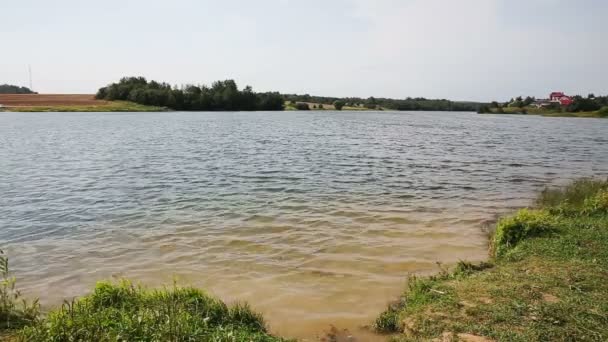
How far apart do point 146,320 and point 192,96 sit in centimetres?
13725

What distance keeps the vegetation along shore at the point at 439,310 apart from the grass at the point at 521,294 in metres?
0.01

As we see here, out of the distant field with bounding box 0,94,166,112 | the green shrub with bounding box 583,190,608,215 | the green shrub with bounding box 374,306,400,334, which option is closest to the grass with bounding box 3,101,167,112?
the distant field with bounding box 0,94,166,112

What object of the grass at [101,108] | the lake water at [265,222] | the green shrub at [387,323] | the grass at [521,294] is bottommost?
the lake water at [265,222]

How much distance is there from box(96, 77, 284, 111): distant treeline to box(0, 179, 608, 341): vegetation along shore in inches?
5072

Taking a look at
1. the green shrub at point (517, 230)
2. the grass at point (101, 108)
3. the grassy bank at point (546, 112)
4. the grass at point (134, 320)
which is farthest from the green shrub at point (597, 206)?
the grassy bank at point (546, 112)

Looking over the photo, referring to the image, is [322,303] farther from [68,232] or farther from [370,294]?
[68,232]

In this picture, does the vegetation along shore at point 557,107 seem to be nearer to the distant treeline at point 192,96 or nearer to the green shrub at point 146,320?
the distant treeline at point 192,96

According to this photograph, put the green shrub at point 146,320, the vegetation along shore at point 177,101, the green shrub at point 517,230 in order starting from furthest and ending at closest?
the vegetation along shore at point 177,101, the green shrub at point 517,230, the green shrub at point 146,320

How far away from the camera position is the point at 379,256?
412 inches

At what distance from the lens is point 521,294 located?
6.61 meters

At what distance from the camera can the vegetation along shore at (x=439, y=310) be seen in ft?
16.6

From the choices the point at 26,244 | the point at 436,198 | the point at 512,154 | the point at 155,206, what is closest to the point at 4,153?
the point at 155,206

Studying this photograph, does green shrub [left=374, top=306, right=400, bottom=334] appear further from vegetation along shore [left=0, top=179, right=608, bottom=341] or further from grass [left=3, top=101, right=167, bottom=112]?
grass [left=3, top=101, right=167, bottom=112]

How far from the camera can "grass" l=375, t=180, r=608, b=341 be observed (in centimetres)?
560
